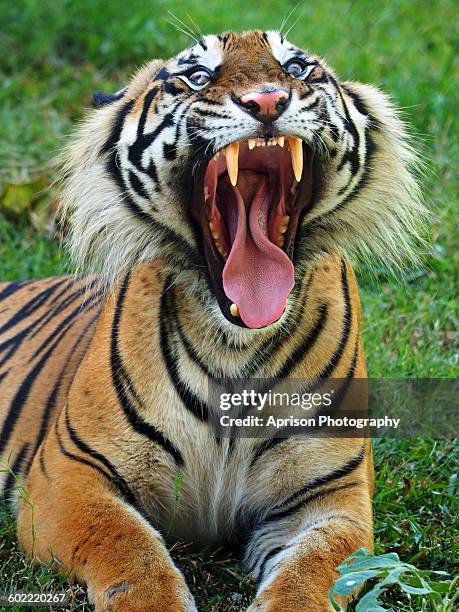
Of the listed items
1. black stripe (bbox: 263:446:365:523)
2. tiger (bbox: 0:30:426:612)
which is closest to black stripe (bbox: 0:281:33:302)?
tiger (bbox: 0:30:426:612)

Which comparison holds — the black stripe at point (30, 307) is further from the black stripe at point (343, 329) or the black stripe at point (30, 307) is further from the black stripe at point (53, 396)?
the black stripe at point (343, 329)

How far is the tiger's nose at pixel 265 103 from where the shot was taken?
2793 millimetres

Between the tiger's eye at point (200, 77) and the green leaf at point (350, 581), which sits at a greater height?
the tiger's eye at point (200, 77)

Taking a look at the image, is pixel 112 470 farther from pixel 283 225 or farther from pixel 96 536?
→ pixel 283 225

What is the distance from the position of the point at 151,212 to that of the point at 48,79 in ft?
12.6

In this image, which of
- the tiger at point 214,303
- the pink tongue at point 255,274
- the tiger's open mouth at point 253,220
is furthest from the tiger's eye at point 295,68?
the pink tongue at point 255,274

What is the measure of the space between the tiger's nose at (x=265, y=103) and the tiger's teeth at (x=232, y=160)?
143 millimetres

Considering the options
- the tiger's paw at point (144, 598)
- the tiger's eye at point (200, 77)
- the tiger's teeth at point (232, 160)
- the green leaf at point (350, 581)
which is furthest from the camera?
the tiger's eye at point (200, 77)

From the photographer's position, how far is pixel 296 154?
297 centimetres

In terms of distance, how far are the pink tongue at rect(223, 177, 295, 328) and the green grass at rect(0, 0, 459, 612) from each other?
0.77 metres

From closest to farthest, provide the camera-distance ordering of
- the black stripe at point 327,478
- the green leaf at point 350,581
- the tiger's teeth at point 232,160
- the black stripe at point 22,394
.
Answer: the green leaf at point 350,581 < the tiger's teeth at point 232,160 < the black stripe at point 327,478 < the black stripe at point 22,394

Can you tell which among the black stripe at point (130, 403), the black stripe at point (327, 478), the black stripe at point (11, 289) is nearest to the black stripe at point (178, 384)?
the black stripe at point (130, 403)

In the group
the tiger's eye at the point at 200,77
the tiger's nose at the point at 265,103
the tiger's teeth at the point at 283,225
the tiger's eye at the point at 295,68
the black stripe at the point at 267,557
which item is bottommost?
the black stripe at the point at 267,557

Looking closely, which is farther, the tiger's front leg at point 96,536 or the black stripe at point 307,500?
the black stripe at point 307,500
